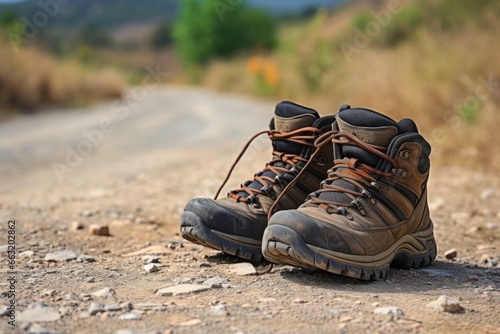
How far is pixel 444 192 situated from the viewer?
4.43 meters

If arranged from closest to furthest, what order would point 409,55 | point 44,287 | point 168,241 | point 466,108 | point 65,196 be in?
point 44,287
point 168,241
point 65,196
point 466,108
point 409,55

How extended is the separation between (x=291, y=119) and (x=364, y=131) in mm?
320

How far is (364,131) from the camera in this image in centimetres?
229

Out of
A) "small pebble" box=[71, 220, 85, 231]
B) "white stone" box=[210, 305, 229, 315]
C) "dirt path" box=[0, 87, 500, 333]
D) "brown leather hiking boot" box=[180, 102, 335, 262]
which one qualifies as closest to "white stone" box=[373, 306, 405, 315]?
"dirt path" box=[0, 87, 500, 333]

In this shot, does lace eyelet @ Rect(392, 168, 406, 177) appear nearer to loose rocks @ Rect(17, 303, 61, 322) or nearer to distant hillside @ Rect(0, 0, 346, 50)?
loose rocks @ Rect(17, 303, 61, 322)

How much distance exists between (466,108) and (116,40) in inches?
3634

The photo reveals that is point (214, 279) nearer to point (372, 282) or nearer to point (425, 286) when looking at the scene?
point (372, 282)

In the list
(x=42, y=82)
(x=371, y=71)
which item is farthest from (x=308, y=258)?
(x=42, y=82)

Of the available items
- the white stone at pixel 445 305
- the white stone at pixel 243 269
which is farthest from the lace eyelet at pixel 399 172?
the white stone at pixel 243 269

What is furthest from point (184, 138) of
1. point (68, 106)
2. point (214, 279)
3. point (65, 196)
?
point (68, 106)

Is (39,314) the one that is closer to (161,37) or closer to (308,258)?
(308,258)

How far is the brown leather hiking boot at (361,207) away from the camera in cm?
215

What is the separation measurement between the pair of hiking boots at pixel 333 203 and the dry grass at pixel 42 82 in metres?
11.7

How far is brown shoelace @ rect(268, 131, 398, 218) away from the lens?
2.27 meters
